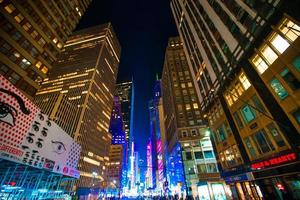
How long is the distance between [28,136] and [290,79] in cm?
2689

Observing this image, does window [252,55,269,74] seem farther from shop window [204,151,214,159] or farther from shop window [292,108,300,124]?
shop window [204,151,214,159]

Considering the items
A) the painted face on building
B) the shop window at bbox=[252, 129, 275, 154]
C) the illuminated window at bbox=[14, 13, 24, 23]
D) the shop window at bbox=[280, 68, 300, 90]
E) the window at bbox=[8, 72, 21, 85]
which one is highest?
the illuminated window at bbox=[14, 13, 24, 23]

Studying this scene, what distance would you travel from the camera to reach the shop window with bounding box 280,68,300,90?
48.2 ft

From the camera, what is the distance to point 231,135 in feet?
83.3

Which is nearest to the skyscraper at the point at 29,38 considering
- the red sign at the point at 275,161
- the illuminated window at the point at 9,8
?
the illuminated window at the point at 9,8

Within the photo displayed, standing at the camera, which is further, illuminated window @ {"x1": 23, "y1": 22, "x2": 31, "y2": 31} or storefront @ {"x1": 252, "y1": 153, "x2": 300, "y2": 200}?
illuminated window @ {"x1": 23, "y1": 22, "x2": 31, "y2": 31}

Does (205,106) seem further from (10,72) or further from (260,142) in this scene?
(10,72)

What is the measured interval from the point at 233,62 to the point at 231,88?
421 centimetres

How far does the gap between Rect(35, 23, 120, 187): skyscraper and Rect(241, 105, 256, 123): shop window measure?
8585 cm

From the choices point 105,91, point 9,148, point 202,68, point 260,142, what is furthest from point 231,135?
point 105,91

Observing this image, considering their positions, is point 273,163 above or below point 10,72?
below

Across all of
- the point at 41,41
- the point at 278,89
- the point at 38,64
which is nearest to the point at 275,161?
the point at 278,89

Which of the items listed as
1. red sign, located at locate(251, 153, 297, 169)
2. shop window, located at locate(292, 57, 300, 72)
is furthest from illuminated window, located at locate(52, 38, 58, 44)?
red sign, located at locate(251, 153, 297, 169)

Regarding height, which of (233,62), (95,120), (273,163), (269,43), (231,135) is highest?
(95,120)
